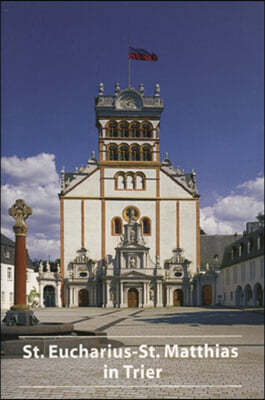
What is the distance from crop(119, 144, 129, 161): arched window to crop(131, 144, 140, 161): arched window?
119mm

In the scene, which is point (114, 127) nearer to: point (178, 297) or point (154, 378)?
point (154, 378)

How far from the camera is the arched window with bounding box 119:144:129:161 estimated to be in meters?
8.92

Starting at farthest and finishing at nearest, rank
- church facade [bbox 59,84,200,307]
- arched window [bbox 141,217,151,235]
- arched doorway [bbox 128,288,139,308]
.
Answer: arched window [bbox 141,217,151,235] → arched doorway [bbox 128,288,139,308] → church facade [bbox 59,84,200,307]

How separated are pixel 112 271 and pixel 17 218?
25014 mm

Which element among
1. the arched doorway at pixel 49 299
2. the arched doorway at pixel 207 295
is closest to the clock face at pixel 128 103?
the arched doorway at pixel 49 299

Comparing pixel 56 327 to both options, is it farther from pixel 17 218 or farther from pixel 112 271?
pixel 112 271

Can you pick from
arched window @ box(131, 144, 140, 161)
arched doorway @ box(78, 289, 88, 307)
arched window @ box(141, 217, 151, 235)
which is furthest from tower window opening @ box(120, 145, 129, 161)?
arched window @ box(141, 217, 151, 235)

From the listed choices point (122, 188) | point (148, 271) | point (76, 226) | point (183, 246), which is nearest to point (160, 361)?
point (122, 188)

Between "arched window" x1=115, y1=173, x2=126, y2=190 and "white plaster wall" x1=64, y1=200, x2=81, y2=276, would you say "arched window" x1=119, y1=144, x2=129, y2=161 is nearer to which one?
"arched window" x1=115, y1=173, x2=126, y2=190

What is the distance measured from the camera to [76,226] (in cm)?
1456

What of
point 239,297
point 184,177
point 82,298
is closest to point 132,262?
point 82,298

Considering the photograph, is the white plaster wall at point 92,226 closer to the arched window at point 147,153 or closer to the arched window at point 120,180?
the arched window at point 120,180

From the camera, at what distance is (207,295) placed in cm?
1222

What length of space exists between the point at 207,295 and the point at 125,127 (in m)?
5.63
